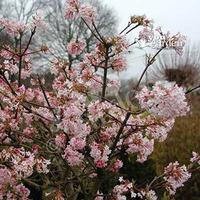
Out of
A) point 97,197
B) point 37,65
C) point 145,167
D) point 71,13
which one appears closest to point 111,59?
point 71,13

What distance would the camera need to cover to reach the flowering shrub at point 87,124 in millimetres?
3055

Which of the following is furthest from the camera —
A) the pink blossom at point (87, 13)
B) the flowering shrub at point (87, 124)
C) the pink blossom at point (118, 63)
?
the pink blossom at point (118, 63)

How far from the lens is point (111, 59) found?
378cm

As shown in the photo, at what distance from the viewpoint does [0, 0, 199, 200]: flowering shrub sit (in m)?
3.05

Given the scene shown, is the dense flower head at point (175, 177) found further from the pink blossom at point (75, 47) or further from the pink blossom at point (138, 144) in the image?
the pink blossom at point (75, 47)

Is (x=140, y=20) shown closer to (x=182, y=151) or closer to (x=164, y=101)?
(x=164, y=101)

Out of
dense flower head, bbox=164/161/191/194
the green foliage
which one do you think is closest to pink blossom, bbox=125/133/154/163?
dense flower head, bbox=164/161/191/194

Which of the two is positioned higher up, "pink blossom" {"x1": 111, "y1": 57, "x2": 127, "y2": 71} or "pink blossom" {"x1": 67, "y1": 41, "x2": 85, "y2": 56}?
"pink blossom" {"x1": 67, "y1": 41, "x2": 85, "y2": 56}

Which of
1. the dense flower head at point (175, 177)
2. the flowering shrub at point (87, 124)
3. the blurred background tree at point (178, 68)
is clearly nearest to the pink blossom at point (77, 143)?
the flowering shrub at point (87, 124)

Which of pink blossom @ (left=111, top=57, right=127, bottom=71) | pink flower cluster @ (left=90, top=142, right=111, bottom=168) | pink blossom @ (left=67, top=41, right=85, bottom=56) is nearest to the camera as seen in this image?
pink flower cluster @ (left=90, top=142, right=111, bottom=168)

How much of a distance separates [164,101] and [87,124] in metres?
0.67

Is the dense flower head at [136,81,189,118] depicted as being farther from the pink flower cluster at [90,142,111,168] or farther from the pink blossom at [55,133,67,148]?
the pink blossom at [55,133,67,148]

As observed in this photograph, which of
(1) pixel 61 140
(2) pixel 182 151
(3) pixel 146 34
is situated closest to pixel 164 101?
(1) pixel 61 140

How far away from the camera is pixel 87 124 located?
3396 millimetres
